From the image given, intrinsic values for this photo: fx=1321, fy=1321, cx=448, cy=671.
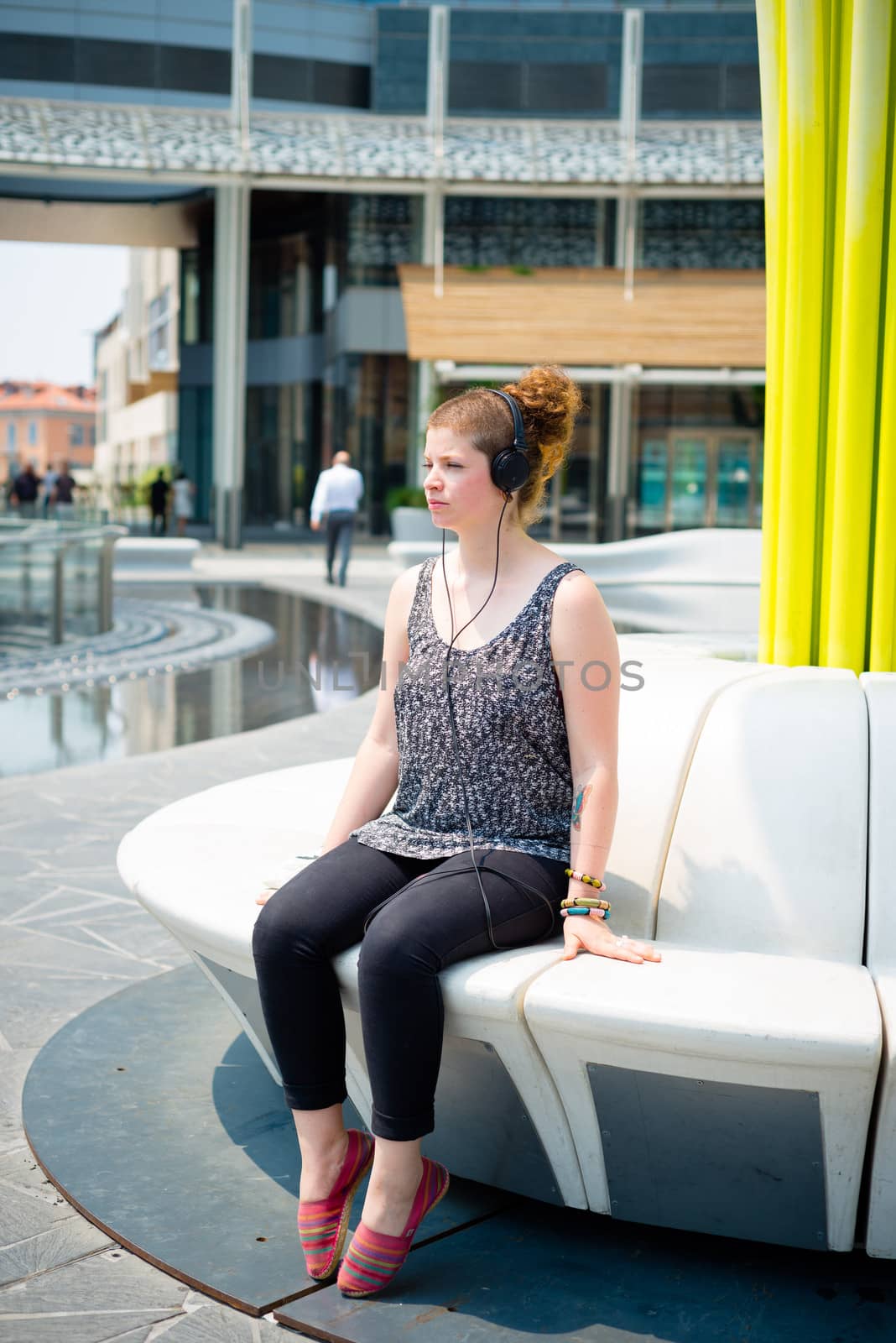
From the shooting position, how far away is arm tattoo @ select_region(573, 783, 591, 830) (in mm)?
2480

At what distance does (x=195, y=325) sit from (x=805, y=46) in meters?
32.3

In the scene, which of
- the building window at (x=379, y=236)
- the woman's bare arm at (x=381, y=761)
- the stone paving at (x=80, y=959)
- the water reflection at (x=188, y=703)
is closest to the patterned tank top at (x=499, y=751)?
the woman's bare arm at (x=381, y=761)

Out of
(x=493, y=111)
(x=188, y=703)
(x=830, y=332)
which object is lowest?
(x=188, y=703)

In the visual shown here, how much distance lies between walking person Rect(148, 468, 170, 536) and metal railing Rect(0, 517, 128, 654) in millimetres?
13844

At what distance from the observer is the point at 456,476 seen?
2.63m

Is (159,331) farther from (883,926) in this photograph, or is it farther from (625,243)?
(883,926)

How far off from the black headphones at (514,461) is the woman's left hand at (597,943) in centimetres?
86

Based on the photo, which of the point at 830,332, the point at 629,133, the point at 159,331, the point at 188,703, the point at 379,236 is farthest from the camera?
the point at 159,331

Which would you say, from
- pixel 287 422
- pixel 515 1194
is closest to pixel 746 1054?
pixel 515 1194

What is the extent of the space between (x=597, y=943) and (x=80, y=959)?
7.13ft

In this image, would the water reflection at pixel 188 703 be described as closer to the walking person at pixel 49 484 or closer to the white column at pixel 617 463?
the white column at pixel 617 463

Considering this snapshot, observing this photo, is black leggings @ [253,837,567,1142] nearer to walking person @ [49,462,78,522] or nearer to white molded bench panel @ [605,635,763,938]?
white molded bench panel @ [605,635,763,938]

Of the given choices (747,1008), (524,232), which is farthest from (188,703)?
(524,232)

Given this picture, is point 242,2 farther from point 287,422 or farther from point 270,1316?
point 270,1316
